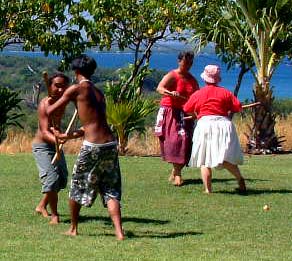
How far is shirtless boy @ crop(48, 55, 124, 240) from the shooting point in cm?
859

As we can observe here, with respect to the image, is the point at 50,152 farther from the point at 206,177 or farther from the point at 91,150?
the point at 206,177

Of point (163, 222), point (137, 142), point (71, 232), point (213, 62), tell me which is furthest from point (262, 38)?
point (71, 232)

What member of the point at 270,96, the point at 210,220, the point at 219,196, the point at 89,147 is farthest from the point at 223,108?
the point at 270,96

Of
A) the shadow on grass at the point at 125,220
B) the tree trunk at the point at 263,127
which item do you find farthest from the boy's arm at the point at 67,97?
the tree trunk at the point at 263,127

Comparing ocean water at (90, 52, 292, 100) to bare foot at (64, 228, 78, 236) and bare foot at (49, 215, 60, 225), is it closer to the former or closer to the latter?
bare foot at (49, 215, 60, 225)

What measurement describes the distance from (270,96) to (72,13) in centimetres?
510

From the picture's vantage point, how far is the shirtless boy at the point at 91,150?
8.59m

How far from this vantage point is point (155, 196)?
1170 cm

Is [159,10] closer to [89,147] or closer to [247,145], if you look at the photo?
[247,145]

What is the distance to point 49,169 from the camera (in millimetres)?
9594

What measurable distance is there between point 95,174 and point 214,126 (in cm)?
322

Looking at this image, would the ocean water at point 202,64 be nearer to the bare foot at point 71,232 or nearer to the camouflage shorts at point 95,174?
the camouflage shorts at point 95,174

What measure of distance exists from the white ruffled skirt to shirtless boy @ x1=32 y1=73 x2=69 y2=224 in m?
2.47

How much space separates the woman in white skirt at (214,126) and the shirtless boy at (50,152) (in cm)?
248
